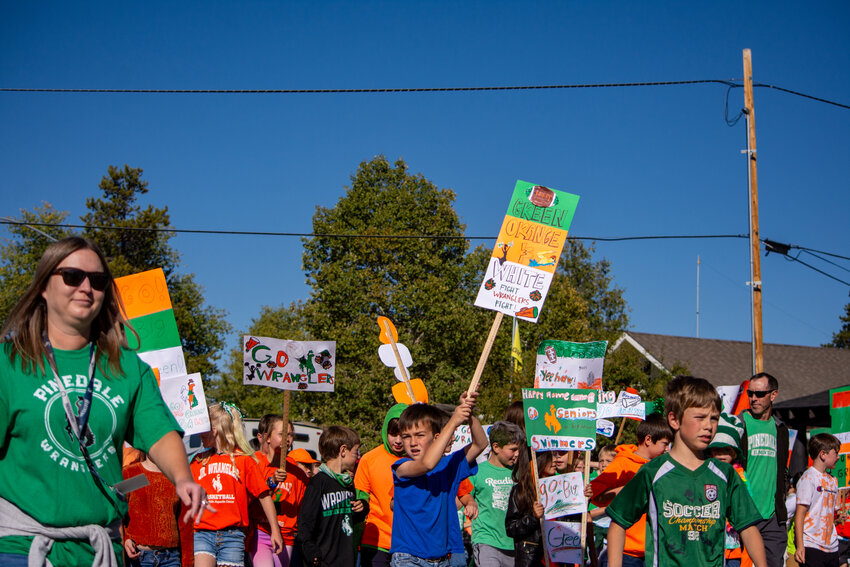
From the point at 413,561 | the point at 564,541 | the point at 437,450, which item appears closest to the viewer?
the point at 437,450

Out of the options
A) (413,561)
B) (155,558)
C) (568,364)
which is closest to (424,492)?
(413,561)

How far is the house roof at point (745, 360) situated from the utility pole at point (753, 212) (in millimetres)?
20684

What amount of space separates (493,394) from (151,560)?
1738cm

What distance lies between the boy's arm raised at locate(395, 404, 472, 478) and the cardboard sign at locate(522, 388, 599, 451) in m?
2.20

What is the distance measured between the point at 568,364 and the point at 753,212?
10737 millimetres

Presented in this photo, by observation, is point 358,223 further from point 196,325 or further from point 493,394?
point 196,325

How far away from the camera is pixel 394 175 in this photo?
127ft

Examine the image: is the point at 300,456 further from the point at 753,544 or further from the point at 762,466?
the point at 753,544

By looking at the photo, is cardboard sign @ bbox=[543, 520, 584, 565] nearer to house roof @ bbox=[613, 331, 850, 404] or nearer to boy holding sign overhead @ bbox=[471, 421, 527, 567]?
boy holding sign overhead @ bbox=[471, 421, 527, 567]

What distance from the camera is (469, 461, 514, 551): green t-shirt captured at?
770cm

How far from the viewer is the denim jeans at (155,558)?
743cm

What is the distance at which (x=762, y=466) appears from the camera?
775 cm

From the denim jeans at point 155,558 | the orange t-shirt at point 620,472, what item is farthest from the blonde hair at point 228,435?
the orange t-shirt at point 620,472

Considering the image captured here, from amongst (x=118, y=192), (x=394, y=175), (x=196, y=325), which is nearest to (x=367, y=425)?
(x=394, y=175)
